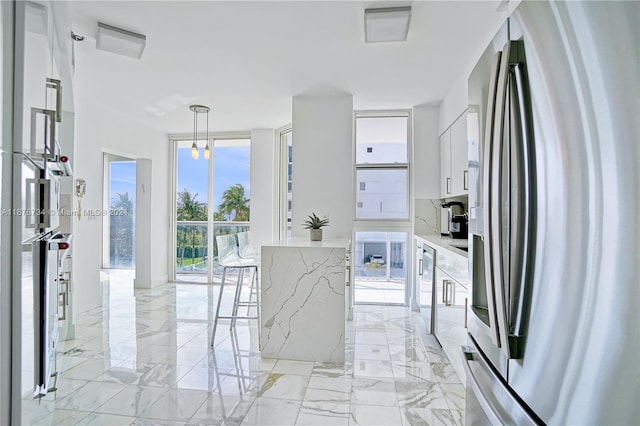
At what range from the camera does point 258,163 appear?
18.7 feet

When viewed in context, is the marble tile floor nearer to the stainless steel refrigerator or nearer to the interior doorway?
the stainless steel refrigerator

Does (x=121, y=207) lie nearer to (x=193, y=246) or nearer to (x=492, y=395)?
(x=193, y=246)

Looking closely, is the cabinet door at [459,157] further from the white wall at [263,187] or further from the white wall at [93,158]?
the white wall at [93,158]

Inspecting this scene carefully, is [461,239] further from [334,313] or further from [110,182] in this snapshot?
[110,182]

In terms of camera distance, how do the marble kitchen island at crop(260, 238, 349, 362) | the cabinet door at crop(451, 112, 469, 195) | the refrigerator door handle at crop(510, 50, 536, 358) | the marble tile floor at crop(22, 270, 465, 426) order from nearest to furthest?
the refrigerator door handle at crop(510, 50, 536, 358), the marble tile floor at crop(22, 270, 465, 426), the marble kitchen island at crop(260, 238, 349, 362), the cabinet door at crop(451, 112, 469, 195)

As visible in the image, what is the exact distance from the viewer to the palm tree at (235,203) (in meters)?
6.00

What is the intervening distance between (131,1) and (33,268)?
5.90 feet

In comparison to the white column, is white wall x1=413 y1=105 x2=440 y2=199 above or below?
above

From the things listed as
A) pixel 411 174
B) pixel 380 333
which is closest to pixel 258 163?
pixel 411 174

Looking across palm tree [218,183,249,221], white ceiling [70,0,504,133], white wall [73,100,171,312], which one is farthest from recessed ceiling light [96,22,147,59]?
palm tree [218,183,249,221]

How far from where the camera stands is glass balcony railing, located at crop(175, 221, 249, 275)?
6.11 m

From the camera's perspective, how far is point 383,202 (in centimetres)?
479

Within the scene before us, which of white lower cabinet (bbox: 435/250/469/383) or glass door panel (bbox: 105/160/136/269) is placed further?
glass door panel (bbox: 105/160/136/269)

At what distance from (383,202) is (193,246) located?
3415 millimetres
